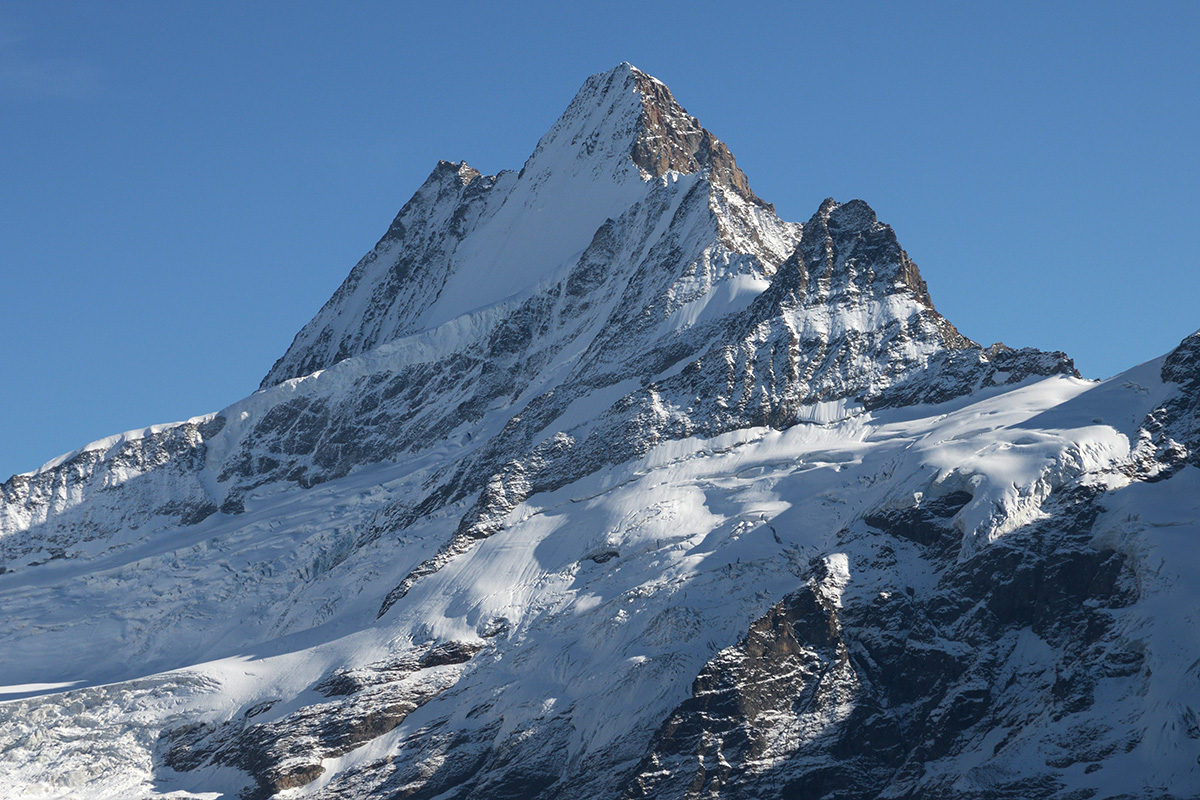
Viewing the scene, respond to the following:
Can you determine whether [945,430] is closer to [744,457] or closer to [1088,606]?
[744,457]

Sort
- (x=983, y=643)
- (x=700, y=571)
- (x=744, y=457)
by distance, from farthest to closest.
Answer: (x=744, y=457) < (x=700, y=571) < (x=983, y=643)

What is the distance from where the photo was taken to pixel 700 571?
166750mm

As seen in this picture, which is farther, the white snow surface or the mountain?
the white snow surface

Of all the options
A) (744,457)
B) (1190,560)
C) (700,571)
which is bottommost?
(1190,560)

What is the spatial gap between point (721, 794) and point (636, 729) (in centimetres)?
1256

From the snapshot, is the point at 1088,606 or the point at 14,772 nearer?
the point at 1088,606

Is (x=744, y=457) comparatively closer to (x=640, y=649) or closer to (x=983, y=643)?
(x=640, y=649)

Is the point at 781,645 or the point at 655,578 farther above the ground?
the point at 655,578

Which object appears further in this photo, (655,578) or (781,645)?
(655,578)

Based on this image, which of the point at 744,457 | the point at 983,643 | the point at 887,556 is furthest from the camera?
the point at 744,457

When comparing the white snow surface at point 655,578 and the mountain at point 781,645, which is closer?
the mountain at point 781,645

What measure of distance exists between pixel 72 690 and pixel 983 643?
10392 centimetres

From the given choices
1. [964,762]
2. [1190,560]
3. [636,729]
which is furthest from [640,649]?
[1190,560]

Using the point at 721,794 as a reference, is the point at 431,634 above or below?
above
